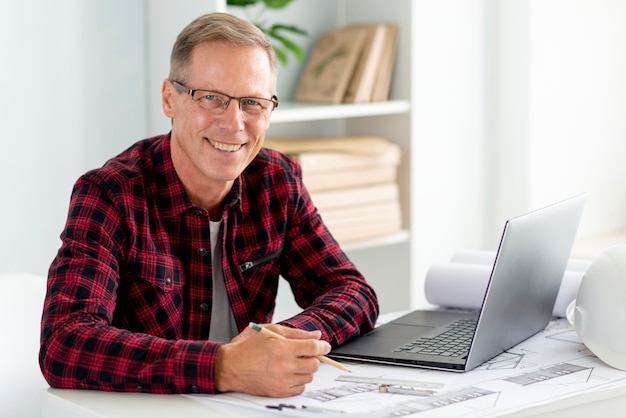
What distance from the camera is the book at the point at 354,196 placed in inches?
114

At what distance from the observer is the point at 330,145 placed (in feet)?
9.70

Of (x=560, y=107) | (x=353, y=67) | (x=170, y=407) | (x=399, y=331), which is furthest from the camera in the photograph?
(x=560, y=107)

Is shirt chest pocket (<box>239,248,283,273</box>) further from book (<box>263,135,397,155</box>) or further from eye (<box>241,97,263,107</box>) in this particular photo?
book (<box>263,135,397,155</box>)

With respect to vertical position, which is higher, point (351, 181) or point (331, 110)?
point (331, 110)

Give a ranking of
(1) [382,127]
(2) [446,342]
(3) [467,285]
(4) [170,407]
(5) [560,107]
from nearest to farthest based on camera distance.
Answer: (4) [170,407] < (2) [446,342] < (3) [467,285] < (1) [382,127] < (5) [560,107]

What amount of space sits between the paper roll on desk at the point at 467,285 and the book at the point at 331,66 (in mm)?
1083

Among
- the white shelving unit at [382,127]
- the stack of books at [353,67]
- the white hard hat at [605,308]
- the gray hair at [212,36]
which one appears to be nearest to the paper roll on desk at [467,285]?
the white hard hat at [605,308]

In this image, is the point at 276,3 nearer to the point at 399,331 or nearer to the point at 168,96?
the point at 168,96

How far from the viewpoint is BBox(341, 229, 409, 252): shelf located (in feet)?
9.75

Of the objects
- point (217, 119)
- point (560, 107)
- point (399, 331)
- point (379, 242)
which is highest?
point (217, 119)

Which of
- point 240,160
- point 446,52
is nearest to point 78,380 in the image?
point 240,160

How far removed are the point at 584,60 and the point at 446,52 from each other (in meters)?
0.51

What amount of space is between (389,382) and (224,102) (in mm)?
581

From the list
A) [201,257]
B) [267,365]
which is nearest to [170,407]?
[267,365]
